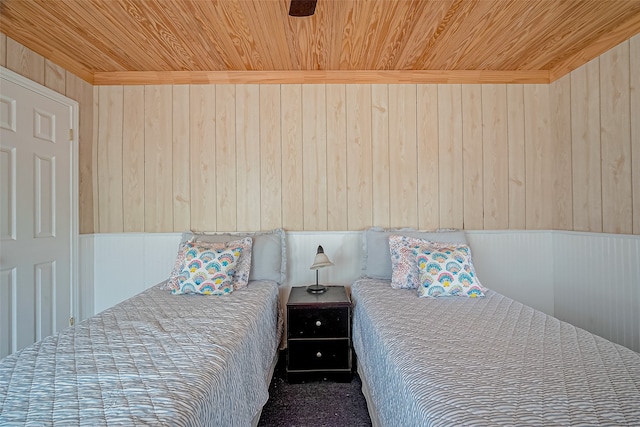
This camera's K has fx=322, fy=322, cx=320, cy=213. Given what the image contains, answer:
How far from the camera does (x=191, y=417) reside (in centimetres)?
87

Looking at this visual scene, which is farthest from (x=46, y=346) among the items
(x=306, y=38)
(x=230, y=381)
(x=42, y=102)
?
(x=306, y=38)

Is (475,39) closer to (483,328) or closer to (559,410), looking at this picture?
(483,328)

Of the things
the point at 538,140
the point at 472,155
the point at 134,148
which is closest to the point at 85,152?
the point at 134,148

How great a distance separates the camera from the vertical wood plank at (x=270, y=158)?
2654mm

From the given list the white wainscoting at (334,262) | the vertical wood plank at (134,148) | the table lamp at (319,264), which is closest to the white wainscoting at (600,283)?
the white wainscoting at (334,262)

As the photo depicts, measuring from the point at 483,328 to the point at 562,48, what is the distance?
2155 mm

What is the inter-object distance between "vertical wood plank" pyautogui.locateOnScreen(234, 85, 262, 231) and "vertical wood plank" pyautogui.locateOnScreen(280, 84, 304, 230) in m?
0.20

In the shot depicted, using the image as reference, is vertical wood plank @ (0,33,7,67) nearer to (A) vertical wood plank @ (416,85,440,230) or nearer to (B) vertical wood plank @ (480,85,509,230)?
(A) vertical wood plank @ (416,85,440,230)

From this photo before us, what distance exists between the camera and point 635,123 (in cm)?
199

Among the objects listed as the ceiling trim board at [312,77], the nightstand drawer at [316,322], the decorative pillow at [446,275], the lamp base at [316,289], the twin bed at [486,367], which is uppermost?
the ceiling trim board at [312,77]

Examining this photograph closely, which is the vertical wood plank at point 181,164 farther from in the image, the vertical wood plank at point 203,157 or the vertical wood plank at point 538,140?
the vertical wood plank at point 538,140

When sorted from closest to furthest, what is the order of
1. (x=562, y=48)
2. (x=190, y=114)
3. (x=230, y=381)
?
1. (x=230, y=381)
2. (x=562, y=48)
3. (x=190, y=114)

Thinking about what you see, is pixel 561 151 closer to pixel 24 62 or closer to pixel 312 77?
pixel 312 77

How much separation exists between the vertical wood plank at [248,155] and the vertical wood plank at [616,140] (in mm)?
2434
